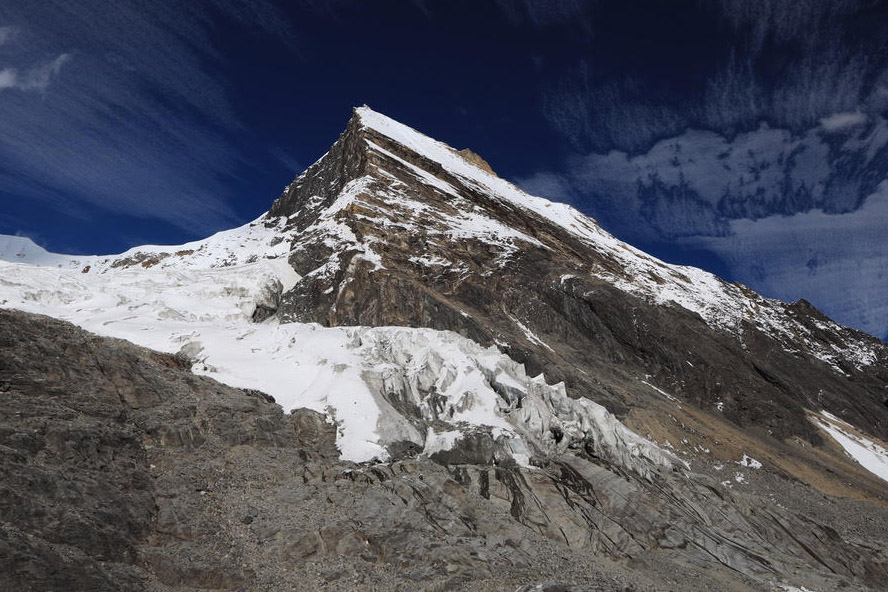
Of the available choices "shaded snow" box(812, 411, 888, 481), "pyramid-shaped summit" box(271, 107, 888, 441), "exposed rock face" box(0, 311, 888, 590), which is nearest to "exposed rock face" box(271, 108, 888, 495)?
"pyramid-shaped summit" box(271, 107, 888, 441)

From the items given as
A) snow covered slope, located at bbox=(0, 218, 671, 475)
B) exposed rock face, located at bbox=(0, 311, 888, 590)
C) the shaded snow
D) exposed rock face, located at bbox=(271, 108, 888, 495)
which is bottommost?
exposed rock face, located at bbox=(0, 311, 888, 590)

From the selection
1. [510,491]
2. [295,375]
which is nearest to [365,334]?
[295,375]

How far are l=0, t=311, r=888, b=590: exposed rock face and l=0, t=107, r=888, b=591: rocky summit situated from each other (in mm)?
106

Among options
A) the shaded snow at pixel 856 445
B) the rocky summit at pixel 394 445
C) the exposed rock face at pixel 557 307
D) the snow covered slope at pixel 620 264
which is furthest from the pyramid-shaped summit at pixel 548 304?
the shaded snow at pixel 856 445

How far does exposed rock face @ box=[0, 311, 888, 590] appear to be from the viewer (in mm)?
14984

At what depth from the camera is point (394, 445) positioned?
26.8m

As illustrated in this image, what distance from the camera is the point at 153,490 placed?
18.2 meters

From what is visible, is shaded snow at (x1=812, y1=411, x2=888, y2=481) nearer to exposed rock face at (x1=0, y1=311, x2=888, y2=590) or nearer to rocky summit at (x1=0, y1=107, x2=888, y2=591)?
rocky summit at (x1=0, y1=107, x2=888, y2=591)

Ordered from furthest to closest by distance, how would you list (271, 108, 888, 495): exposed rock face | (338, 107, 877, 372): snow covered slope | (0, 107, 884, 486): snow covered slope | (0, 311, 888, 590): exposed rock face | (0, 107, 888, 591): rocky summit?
1. (338, 107, 877, 372): snow covered slope
2. (271, 108, 888, 495): exposed rock face
3. (0, 107, 884, 486): snow covered slope
4. (0, 107, 888, 591): rocky summit
5. (0, 311, 888, 590): exposed rock face

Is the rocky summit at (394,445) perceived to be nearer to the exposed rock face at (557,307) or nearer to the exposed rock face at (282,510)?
the exposed rock face at (282,510)

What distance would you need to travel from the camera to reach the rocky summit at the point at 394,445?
16625mm

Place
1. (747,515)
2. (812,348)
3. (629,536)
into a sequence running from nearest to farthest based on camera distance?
(629,536), (747,515), (812,348)

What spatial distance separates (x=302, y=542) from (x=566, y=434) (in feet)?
63.8

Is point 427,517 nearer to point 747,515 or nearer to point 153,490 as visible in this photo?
point 153,490
